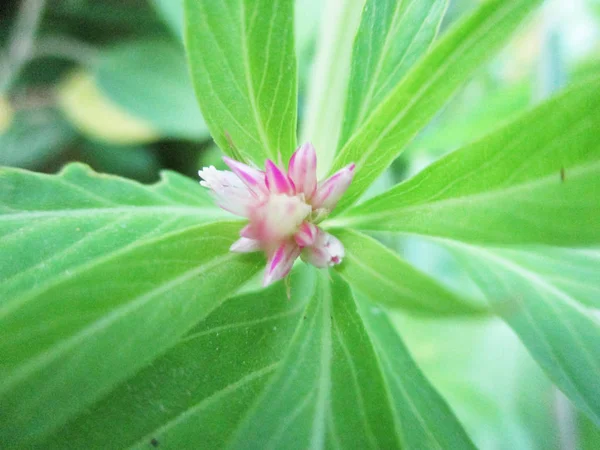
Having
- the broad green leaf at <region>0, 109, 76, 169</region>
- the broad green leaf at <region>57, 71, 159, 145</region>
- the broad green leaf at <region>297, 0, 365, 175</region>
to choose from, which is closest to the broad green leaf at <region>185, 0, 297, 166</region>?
the broad green leaf at <region>297, 0, 365, 175</region>

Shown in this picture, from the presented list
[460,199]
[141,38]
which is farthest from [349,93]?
[141,38]

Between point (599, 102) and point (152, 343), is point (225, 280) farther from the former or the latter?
point (599, 102)

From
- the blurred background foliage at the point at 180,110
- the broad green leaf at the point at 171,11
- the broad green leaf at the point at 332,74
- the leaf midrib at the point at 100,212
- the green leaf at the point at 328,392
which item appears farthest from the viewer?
the broad green leaf at the point at 171,11

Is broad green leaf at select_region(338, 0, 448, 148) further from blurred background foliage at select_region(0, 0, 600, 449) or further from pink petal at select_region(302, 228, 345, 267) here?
blurred background foliage at select_region(0, 0, 600, 449)

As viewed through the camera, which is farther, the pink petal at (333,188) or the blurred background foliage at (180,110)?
the blurred background foliage at (180,110)

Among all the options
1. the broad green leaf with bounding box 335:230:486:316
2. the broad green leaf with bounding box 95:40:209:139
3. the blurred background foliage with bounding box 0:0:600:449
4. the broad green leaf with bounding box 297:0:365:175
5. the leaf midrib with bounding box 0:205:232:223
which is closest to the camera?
the broad green leaf with bounding box 335:230:486:316

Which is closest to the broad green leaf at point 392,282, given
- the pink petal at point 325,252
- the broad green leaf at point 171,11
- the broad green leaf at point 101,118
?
the pink petal at point 325,252

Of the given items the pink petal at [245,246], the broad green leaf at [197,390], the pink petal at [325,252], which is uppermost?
the pink petal at [245,246]

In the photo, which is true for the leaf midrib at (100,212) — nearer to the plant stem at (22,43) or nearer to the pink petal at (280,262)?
the pink petal at (280,262)
